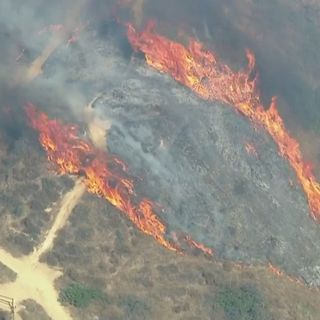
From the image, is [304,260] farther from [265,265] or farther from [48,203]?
[48,203]

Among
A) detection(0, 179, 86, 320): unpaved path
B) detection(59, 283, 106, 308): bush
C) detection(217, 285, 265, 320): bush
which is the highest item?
detection(217, 285, 265, 320): bush

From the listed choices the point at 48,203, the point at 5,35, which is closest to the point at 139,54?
the point at 5,35

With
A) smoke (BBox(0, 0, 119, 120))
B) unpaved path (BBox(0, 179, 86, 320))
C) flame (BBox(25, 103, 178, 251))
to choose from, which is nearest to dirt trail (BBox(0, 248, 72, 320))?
unpaved path (BBox(0, 179, 86, 320))

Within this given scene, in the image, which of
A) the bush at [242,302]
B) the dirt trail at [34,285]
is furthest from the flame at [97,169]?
the dirt trail at [34,285]

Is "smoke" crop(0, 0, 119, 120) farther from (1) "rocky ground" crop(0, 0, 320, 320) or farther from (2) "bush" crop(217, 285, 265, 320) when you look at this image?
(2) "bush" crop(217, 285, 265, 320)

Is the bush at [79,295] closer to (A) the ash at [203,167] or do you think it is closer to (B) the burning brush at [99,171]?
(B) the burning brush at [99,171]

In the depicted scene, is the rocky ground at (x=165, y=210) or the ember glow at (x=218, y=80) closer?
the rocky ground at (x=165, y=210)
